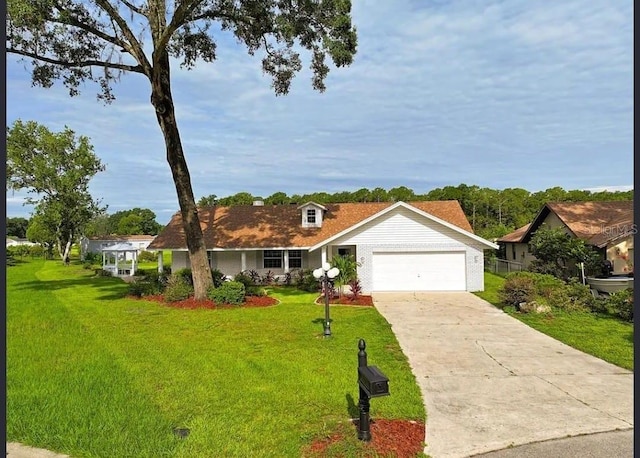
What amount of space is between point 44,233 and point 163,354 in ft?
169

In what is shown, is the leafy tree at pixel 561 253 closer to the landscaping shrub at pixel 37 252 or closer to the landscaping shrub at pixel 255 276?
the landscaping shrub at pixel 255 276

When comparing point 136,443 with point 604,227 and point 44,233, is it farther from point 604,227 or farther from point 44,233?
point 44,233

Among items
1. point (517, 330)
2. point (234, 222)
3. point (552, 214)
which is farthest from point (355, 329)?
point (552, 214)

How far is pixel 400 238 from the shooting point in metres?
20.0

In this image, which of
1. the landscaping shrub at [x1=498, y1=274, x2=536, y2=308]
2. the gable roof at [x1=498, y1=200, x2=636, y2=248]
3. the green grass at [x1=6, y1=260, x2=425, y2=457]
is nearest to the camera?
the green grass at [x1=6, y1=260, x2=425, y2=457]

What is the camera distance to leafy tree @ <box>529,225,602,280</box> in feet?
58.9

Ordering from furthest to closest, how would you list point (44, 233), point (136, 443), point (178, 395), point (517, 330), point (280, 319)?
point (44, 233) < point (280, 319) < point (517, 330) < point (178, 395) < point (136, 443)

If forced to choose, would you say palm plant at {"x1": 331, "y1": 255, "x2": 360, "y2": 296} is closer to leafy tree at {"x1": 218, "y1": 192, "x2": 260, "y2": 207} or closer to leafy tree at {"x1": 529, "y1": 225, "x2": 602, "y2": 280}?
leafy tree at {"x1": 529, "y1": 225, "x2": 602, "y2": 280}

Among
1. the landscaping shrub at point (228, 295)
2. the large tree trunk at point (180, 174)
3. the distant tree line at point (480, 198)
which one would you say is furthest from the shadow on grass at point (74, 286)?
the distant tree line at point (480, 198)

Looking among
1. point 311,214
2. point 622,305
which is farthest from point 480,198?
point 622,305

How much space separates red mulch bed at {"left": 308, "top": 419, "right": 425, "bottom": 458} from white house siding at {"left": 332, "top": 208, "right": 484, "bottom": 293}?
14626 mm

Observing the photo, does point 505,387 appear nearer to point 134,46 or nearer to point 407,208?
point 407,208

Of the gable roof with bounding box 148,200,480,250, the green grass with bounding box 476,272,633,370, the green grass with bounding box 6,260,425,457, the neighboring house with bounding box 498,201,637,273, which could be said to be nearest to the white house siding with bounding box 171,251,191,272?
the gable roof with bounding box 148,200,480,250

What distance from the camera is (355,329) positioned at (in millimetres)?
11414
